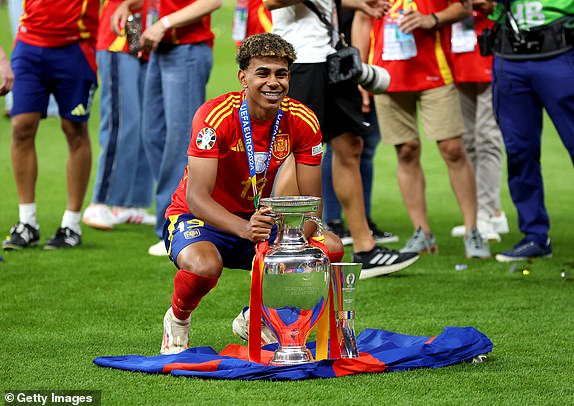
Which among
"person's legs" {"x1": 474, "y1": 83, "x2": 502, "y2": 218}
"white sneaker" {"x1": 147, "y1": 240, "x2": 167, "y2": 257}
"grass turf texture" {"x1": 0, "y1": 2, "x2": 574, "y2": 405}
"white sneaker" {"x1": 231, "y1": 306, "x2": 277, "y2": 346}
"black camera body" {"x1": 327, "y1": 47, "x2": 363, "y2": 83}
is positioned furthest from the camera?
"person's legs" {"x1": 474, "y1": 83, "x2": 502, "y2": 218}

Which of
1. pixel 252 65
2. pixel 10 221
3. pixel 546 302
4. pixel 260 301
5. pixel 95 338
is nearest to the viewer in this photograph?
pixel 260 301

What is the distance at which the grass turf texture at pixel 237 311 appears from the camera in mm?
4098

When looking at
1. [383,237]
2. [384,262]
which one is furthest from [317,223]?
[383,237]

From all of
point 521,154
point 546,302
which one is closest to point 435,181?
point 521,154

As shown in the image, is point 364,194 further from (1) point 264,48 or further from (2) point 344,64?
(1) point 264,48

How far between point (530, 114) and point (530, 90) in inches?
5.6

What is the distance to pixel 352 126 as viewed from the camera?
21.5 feet

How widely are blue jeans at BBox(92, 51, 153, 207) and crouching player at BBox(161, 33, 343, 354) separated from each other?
3.79m

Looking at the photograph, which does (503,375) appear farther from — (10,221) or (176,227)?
(10,221)

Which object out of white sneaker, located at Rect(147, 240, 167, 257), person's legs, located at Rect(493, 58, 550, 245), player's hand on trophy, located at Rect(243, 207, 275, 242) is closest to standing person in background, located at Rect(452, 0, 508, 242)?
person's legs, located at Rect(493, 58, 550, 245)

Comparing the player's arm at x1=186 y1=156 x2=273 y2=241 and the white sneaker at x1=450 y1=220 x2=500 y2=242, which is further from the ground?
the player's arm at x1=186 y1=156 x2=273 y2=241

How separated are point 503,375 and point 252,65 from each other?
5.05 feet

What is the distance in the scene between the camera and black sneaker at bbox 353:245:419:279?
21.3 feet

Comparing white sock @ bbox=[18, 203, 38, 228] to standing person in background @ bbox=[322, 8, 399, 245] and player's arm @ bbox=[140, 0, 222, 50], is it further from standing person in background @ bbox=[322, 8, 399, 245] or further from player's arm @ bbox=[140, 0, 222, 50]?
standing person in background @ bbox=[322, 8, 399, 245]
